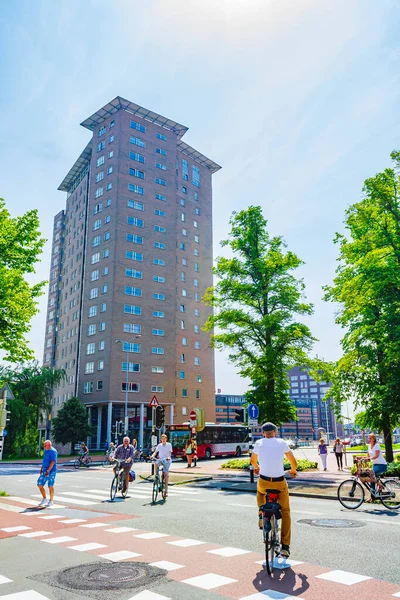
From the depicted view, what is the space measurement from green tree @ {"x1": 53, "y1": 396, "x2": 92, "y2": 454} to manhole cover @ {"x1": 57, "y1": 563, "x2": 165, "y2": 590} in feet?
160

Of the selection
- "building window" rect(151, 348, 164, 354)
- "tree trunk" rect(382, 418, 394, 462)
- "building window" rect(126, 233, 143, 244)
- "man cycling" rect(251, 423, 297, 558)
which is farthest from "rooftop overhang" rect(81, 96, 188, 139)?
"man cycling" rect(251, 423, 297, 558)

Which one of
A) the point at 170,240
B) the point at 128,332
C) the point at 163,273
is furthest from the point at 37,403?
the point at 170,240

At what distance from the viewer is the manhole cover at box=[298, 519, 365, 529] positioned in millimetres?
9547

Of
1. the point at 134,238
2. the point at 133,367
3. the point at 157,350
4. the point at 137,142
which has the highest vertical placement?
the point at 137,142

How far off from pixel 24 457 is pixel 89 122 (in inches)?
1947

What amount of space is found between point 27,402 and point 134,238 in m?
25.1

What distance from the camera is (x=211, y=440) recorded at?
4084 centimetres

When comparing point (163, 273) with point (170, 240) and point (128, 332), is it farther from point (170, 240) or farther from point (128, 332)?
point (128, 332)

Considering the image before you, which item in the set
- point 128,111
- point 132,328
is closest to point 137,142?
point 128,111

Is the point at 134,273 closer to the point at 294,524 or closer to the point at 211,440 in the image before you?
the point at 211,440

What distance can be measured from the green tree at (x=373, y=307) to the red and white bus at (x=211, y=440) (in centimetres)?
1678

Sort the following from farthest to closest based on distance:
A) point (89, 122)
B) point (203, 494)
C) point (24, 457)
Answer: point (89, 122) → point (24, 457) → point (203, 494)

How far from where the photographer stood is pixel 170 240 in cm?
7006

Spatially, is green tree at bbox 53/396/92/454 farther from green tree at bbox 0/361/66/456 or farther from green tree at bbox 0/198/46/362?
Answer: green tree at bbox 0/198/46/362
